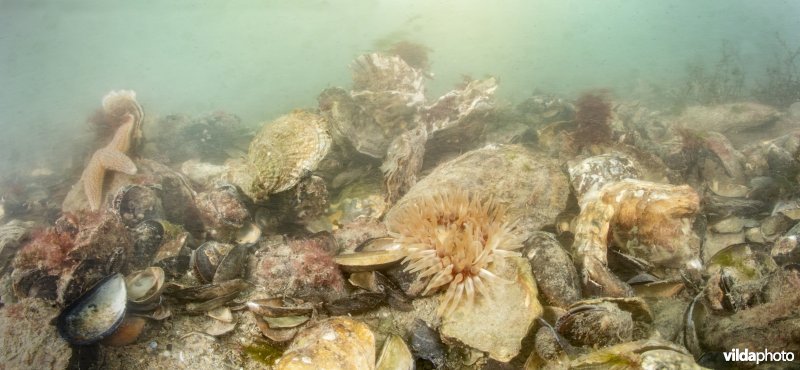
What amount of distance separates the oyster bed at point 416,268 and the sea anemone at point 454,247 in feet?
0.05

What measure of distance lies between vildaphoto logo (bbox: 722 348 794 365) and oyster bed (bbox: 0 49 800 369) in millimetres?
39

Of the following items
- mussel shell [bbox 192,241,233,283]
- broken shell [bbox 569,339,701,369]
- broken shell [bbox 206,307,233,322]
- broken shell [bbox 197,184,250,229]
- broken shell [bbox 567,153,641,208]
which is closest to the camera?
broken shell [bbox 569,339,701,369]

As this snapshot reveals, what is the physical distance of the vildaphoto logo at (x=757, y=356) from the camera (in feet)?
6.66

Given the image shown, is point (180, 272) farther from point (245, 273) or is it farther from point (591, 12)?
point (591, 12)

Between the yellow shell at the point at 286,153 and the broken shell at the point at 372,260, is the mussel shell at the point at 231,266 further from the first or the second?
the broken shell at the point at 372,260

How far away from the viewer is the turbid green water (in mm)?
25906

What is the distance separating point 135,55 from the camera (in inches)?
2373

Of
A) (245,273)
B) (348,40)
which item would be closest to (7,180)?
(245,273)

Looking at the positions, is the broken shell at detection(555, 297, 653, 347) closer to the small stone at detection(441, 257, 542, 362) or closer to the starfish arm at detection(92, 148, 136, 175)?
the small stone at detection(441, 257, 542, 362)

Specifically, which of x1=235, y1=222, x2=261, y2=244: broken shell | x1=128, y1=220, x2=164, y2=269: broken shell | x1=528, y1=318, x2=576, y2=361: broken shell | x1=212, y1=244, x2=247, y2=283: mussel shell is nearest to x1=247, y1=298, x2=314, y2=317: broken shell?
x1=212, y1=244, x2=247, y2=283: mussel shell

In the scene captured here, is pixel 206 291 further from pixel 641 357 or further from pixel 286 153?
pixel 641 357

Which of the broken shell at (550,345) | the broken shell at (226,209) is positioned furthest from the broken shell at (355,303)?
the broken shell at (226,209)

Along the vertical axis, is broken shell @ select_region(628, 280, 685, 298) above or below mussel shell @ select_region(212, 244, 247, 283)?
above

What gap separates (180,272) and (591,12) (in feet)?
337
